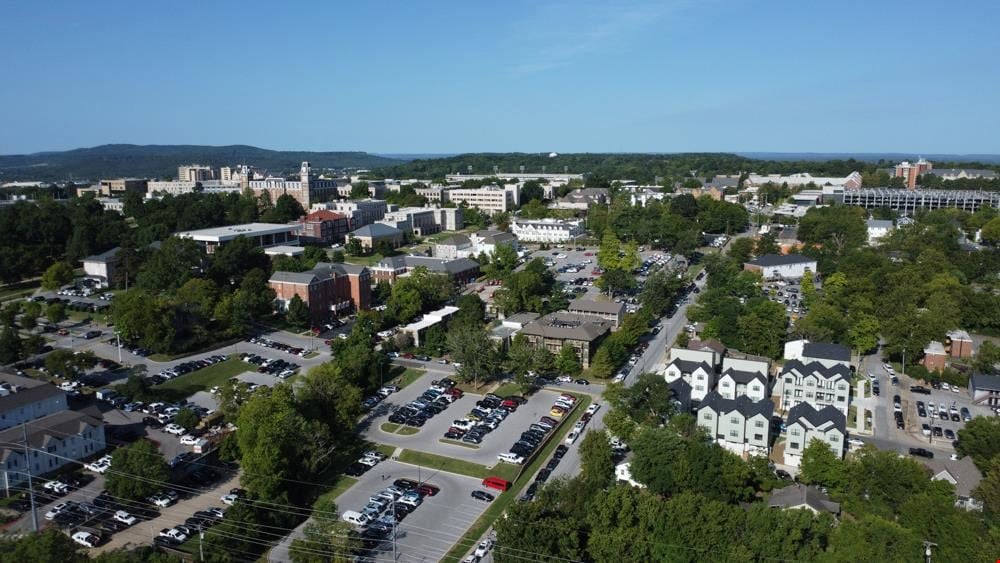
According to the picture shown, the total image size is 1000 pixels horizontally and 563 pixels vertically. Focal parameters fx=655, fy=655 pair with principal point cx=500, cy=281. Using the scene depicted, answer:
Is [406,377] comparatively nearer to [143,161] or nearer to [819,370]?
[819,370]

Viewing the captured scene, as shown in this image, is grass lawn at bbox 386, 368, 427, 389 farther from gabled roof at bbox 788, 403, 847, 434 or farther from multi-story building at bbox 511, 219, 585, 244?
multi-story building at bbox 511, 219, 585, 244

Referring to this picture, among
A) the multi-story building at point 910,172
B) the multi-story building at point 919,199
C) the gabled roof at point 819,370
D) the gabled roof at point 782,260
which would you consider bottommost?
the gabled roof at point 819,370

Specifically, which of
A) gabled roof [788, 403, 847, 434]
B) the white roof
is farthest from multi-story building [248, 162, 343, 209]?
A: gabled roof [788, 403, 847, 434]

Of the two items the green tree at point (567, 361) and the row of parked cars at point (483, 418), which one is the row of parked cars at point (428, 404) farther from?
the green tree at point (567, 361)

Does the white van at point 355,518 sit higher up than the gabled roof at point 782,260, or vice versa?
the gabled roof at point 782,260

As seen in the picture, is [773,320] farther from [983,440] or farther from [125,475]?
[125,475]

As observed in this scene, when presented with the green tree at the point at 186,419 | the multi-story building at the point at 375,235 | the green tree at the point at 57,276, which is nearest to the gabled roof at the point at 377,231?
the multi-story building at the point at 375,235
